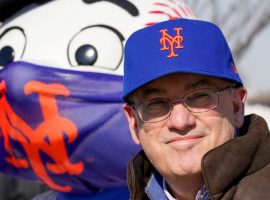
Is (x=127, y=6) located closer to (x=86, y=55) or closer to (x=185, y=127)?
(x=86, y=55)

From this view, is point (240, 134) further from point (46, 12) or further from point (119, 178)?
point (46, 12)

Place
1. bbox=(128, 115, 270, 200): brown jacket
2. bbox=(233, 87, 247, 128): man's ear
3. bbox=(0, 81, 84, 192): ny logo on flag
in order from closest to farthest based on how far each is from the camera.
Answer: bbox=(128, 115, 270, 200): brown jacket → bbox=(233, 87, 247, 128): man's ear → bbox=(0, 81, 84, 192): ny logo on flag

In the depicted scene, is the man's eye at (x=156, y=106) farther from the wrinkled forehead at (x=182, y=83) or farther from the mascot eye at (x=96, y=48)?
the mascot eye at (x=96, y=48)

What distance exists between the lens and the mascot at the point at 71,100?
1.97 metres

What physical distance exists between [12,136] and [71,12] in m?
0.55

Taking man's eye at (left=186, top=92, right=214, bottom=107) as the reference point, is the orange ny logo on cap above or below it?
above

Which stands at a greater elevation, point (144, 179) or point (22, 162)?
point (144, 179)

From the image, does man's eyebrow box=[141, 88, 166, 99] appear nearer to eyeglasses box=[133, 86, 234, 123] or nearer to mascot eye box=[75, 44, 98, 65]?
eyeglasses box=[133, 86, 234, 123]

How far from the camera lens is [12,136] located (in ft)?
6.66

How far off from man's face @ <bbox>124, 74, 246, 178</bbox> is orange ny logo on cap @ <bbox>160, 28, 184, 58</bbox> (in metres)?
0.06

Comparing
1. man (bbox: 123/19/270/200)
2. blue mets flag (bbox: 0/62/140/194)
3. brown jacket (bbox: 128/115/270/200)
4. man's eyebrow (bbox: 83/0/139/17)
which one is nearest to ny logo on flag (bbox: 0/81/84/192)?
blue mets flag (bbox: 0/62/140/194)

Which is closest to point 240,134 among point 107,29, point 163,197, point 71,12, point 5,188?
point 163,197

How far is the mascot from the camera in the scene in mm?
1967

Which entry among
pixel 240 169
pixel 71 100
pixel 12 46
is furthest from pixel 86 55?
pixel 240 169
